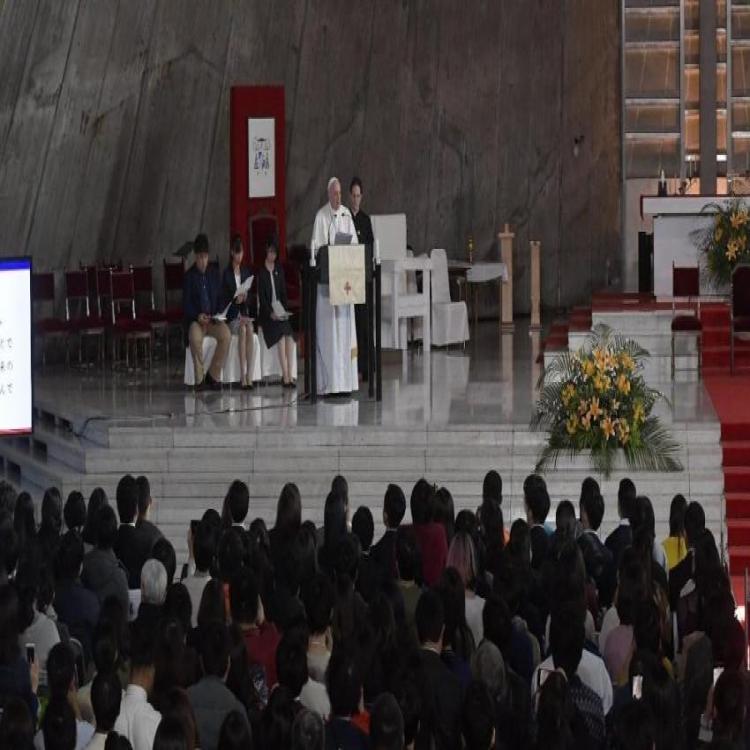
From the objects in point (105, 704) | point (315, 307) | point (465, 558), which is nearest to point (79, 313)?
point (315, 307)

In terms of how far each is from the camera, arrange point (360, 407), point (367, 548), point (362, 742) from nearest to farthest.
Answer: point (362, 742) < point (367, 548) < point (360, 407)

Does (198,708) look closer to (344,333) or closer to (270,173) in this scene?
(344,333)

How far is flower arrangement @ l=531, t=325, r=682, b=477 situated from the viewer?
13758 millimetres

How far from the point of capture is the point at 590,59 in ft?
77.3

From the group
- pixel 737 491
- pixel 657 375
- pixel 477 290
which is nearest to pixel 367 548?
pixel 737 491

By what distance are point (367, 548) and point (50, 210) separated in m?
9.51

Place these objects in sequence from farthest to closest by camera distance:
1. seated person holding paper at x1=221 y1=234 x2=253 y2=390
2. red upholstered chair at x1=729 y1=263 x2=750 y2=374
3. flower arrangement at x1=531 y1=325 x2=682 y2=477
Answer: red upholstered chair at x1=729 y1=263 x2=750 y2=374 < seated person holding paper at x1=221 y1=234 x2=253 y2=390 < flower arrangement at x1=531 y1=325 x2=682 y2=477

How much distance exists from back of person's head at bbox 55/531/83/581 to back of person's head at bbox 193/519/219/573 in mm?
524

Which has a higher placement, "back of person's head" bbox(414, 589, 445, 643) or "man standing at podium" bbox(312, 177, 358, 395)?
"man standing at podium" bbox(312, 177, 358, 395)

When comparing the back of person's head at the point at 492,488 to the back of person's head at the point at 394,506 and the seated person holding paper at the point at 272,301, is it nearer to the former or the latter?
the back of person's head at the point at 394,506

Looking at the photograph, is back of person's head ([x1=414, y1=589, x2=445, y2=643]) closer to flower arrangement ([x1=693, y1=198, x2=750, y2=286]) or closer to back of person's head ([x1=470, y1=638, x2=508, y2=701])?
back of person's head ([x1=470, y1=638, x2=508, y2=701])

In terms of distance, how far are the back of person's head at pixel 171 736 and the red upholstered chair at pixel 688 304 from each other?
11460 millimetres

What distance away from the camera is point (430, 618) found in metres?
7.53

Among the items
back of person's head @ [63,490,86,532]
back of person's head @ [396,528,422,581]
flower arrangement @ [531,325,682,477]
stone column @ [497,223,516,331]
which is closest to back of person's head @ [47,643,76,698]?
back of person's head @ [396,528,422,581]
